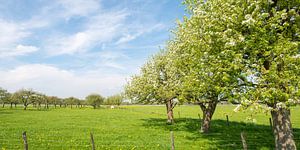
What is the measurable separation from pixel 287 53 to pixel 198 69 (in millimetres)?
5600

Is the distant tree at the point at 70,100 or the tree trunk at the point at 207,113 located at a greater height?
the distant tree at the point at 70,100

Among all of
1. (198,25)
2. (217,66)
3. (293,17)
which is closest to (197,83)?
(217,66)

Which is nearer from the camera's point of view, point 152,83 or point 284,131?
point 284,131

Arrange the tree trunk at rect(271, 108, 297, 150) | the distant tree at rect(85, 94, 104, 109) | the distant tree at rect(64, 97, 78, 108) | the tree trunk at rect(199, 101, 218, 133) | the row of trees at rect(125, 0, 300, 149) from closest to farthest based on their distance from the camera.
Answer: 1. the row of trees at rect(125, 0, 300, 149)
2. the tree trunk at rect(271, 108, 297, 150)
3. the tree trunk at rect(199, 101, 218, 133)
4. the distant tree at rect(85, 94, 104, 109)
5. the distant tree at rect(64, 97, 78, 108)

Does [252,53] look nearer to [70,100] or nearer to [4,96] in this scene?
[4,96]

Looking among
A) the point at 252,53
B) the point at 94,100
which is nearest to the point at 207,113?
the point at 252,53

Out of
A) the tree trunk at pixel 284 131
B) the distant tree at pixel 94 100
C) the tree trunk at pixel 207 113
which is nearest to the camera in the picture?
the tree trunk at pixel 284 131

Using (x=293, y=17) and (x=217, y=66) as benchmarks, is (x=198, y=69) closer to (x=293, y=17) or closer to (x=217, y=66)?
(x=217, y=66)

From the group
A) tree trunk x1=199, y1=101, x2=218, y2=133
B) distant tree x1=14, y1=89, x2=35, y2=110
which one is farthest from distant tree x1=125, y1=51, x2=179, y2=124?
distant tree x1=14, y1=89, x2=35, y2=110

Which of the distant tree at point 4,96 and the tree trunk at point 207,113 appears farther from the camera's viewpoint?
the distant tree at point 4,96

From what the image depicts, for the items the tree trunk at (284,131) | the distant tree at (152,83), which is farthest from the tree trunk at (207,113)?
the tree trunk at (284,131)

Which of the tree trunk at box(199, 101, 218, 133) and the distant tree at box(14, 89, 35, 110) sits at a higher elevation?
the distant tree at box(14, 89, 35, 110)

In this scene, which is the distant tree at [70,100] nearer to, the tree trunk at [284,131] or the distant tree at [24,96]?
the distant tree at [24,96]

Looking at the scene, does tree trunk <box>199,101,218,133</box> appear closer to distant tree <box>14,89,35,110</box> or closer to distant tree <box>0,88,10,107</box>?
distant tree <box>14,89,35,110</box>
